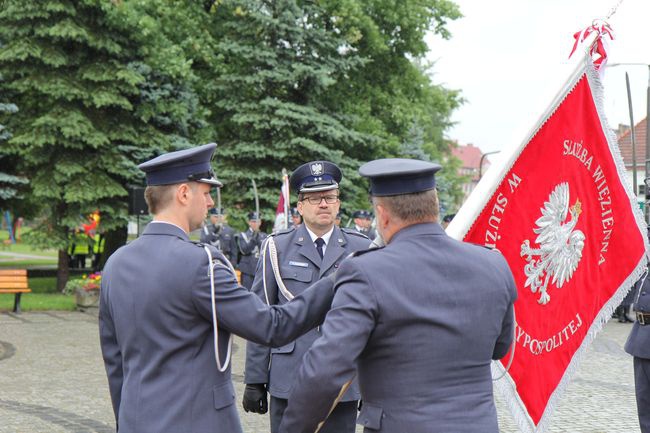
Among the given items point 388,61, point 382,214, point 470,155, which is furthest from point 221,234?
point 470,155

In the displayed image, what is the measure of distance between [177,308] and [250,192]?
1860 centimetres

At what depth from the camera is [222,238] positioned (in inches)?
754

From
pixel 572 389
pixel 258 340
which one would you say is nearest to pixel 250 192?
pixel 572 389

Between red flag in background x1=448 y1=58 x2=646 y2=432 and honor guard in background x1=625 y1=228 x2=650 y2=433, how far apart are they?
1139 mm

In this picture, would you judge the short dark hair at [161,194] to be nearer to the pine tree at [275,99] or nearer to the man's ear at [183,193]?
the man's ear at [183,193]

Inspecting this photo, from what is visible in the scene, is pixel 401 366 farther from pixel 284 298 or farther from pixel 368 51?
pixel 368 51

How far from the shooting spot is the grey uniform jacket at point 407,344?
8.63 feet

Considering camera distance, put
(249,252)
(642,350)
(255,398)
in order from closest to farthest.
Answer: (255,398)
(642,350)
(249,252)

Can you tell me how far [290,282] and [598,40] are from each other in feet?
7.09

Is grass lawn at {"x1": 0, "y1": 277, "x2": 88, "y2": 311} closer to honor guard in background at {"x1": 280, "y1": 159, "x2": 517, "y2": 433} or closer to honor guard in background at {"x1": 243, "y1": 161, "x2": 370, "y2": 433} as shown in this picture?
honor guard in background at {"x1": 243, "y1": 161, "x2": 370, "y2": 433}

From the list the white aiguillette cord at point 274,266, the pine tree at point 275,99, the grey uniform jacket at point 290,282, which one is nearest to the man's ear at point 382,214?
the grey uniform jacket at point 290,282

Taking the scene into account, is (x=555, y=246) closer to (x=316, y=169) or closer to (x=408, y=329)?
(x=316, y=169)

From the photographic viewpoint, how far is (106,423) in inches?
294

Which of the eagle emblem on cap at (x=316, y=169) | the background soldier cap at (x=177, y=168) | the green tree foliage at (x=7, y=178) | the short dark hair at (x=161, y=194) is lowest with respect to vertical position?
the short dark hair at (x=161, y=194)
